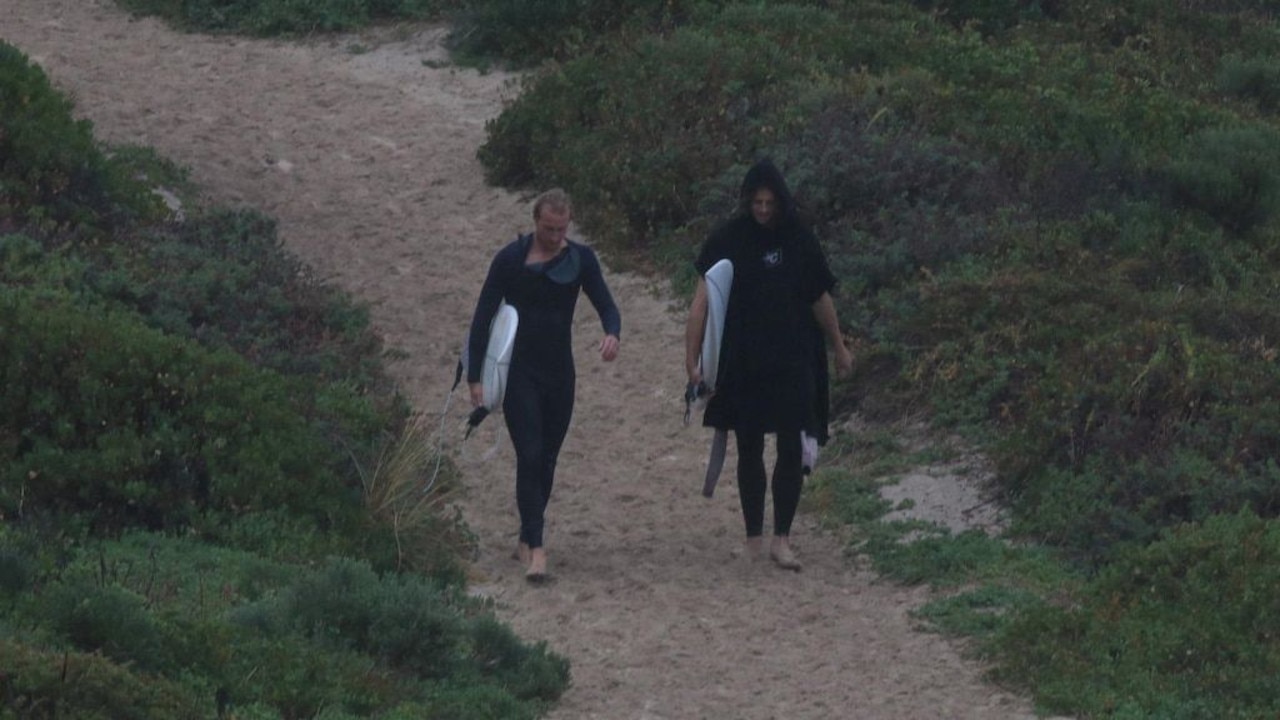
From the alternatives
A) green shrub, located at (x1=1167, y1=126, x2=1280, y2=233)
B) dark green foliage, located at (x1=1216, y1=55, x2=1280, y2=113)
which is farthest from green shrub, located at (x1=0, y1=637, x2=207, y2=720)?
dark green foliage, located at (x1=1216, y1=55, x2=1280, y2=113)

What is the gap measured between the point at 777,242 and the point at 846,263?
3.76 meters

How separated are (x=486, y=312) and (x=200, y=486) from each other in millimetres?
1463

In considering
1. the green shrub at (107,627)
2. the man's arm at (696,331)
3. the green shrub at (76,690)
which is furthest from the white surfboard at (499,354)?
the green shrub at (76,690)

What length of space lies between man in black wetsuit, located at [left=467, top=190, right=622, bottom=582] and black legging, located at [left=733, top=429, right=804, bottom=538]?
0.82 metres

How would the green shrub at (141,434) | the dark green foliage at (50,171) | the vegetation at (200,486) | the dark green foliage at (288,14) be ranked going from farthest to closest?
the dark green foliage at (288,14)
the dark green foliage at (50,171)
the green shrub at (141,434)
the vegetation at (200,486)

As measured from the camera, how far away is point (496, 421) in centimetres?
1130

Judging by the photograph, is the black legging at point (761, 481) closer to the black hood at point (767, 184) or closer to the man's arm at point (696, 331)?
the man's arm at point (696, 331)

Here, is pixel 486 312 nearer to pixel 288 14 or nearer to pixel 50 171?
pixel 50 171

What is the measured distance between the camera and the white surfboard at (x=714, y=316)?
883 cm

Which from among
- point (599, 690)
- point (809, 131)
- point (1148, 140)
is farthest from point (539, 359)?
point (1148, 140)

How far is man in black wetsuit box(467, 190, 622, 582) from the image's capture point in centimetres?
879

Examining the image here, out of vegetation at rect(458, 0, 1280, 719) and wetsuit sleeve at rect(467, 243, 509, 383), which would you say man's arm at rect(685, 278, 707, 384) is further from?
vegetation at rect(458, 0, 1280, 719)

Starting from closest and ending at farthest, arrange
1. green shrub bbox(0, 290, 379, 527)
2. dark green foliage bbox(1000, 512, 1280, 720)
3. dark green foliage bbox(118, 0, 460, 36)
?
1. dark green foliage bbox(1000, 512, 1280, 720)
2. green shrub bbox(0, 290, 379, 527)
3. dark green foliage bbox(118, 0, 460, 36)

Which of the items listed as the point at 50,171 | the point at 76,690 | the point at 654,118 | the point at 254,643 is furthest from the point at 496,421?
the point at 76,690
